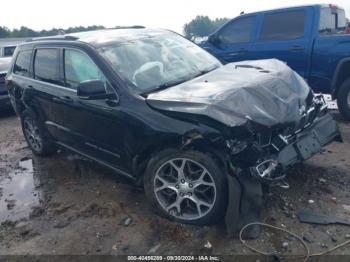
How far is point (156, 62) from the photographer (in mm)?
4273

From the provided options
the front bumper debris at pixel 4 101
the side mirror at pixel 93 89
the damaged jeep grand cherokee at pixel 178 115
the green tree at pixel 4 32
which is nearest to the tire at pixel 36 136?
the damaged jeep grand cherokee at pixel 178 115

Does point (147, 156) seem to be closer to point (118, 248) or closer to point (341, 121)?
point (118, 248)

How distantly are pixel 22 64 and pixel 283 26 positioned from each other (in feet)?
15.6

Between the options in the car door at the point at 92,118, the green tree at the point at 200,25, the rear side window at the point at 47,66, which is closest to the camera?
the car door at the point at 92,118

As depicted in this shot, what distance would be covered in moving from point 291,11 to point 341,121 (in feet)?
7.41

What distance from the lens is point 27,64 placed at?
565 cm

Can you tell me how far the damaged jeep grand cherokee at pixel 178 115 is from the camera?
3.33 meters

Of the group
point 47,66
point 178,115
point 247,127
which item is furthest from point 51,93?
point 247,127

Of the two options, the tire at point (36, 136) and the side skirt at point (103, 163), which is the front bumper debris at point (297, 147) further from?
the tire at point (36, 136)

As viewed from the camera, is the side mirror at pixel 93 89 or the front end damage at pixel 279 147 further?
the side mirror at pixel 93 89

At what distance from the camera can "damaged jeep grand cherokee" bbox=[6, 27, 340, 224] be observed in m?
3.33

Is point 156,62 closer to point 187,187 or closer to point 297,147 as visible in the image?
point 187,187

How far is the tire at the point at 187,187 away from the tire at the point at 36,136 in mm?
2482

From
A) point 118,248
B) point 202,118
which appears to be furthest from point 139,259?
point 202,118
